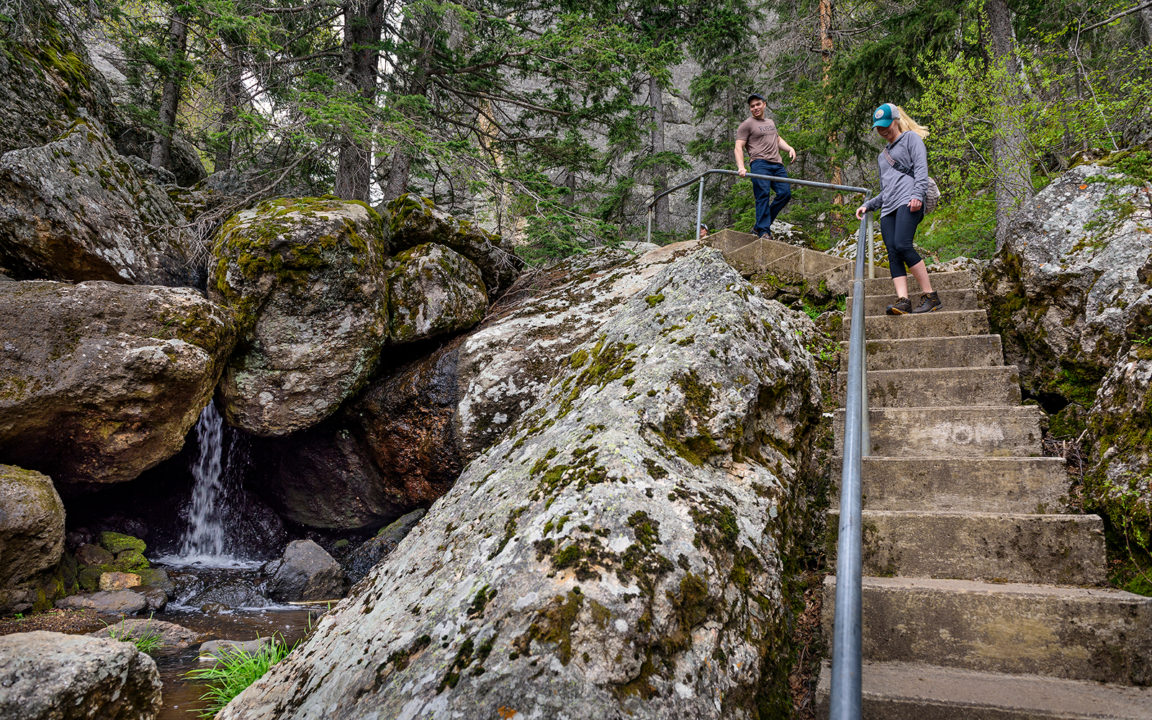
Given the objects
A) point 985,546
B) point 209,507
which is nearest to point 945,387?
point 985,546

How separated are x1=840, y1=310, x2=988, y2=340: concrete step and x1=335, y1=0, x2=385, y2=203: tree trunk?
691cm

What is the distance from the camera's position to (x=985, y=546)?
2484mm

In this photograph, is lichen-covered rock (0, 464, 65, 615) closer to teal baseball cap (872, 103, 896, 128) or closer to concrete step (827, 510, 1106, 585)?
concrete step (827, 510, 1106, 585)

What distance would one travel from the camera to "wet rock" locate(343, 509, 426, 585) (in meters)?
6.28

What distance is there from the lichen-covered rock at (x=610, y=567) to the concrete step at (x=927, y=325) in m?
2.46

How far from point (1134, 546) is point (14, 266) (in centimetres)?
875

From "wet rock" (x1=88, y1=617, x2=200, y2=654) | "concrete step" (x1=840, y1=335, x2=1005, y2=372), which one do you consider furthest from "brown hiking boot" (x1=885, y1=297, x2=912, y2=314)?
"wet rock" (x1=88, y1=617, x2=200, y2=654)

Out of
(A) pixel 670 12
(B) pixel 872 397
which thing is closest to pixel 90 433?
(B) pixel 872 397

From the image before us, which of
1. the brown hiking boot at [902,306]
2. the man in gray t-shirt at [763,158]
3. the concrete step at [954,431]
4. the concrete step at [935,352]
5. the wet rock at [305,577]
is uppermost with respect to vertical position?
the man in gray t-shirt at [763,158]

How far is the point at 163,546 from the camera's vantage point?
274 inches

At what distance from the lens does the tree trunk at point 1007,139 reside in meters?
6.82

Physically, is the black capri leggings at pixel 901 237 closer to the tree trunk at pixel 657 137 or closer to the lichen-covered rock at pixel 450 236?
the lichen-covered rock at pixel 450 236

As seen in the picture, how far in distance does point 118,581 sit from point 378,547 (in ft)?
8.06

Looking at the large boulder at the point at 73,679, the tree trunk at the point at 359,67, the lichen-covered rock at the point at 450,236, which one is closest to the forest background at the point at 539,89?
the tree trunk at the point at 359,67
